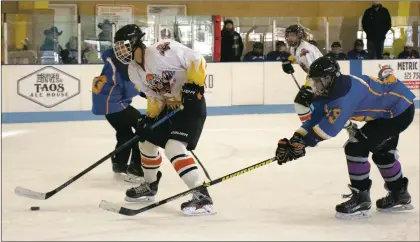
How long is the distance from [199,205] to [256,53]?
632 centimetres

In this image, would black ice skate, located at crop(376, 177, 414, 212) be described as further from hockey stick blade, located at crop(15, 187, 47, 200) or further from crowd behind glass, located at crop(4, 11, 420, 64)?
crowd behind glass, located at crop(4, 11, 420, 64)

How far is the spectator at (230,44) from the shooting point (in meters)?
9.21

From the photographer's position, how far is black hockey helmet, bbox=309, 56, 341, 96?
9.82ft

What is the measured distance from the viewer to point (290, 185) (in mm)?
4039

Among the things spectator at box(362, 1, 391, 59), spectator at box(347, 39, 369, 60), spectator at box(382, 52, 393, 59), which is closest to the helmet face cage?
spectator at box(347, 39, 369, 60)

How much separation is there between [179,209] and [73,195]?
27.5 inches

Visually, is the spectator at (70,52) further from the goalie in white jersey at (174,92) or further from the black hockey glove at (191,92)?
the black hockey glove at (191,92)

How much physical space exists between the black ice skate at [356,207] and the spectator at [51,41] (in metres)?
6.05

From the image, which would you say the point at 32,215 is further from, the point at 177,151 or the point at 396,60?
the point at 396,60

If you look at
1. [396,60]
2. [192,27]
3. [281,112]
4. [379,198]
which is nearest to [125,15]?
[192,27]

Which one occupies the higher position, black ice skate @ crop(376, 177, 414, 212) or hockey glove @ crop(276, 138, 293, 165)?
hockey glove @ crop(276, 138, 293, 165)

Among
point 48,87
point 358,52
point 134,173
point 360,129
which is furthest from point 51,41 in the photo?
point 360,129

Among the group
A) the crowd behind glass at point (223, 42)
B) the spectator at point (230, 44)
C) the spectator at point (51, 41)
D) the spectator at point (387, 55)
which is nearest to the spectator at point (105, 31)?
the crowd behind glass at point (223, 42)

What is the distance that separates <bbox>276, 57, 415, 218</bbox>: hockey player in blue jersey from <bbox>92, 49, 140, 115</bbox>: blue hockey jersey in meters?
1.46
